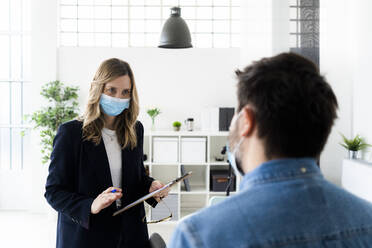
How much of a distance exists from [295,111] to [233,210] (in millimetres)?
202

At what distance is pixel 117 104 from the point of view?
6.13ft

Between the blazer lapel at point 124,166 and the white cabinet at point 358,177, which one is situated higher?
the blazer lapel at point 124,166

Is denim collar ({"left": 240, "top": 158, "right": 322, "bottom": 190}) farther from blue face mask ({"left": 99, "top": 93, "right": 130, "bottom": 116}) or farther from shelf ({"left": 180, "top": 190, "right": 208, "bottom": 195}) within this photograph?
shelf ({"left": 180, "top": 190, "right": 208, "bottom": 195})

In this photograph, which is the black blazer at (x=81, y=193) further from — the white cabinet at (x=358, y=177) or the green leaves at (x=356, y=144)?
the green leaves at (x=356, y=144)

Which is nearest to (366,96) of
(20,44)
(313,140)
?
(313,140)

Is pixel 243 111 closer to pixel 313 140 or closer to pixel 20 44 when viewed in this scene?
pixel 313 140

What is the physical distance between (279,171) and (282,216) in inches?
3.3

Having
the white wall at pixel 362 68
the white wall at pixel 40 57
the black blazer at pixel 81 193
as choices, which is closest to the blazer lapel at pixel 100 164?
the black blazer at pixel 81 193

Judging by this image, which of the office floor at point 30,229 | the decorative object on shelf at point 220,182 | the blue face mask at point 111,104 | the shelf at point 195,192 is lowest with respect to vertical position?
the office floor at point 30,229

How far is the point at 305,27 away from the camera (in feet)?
12.1

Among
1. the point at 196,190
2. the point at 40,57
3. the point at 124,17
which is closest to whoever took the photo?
the point at 196,190

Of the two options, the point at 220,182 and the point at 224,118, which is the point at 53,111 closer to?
the point at 224,118

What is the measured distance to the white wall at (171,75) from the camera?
16.9ft

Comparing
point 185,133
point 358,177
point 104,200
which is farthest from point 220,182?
point 104,200
